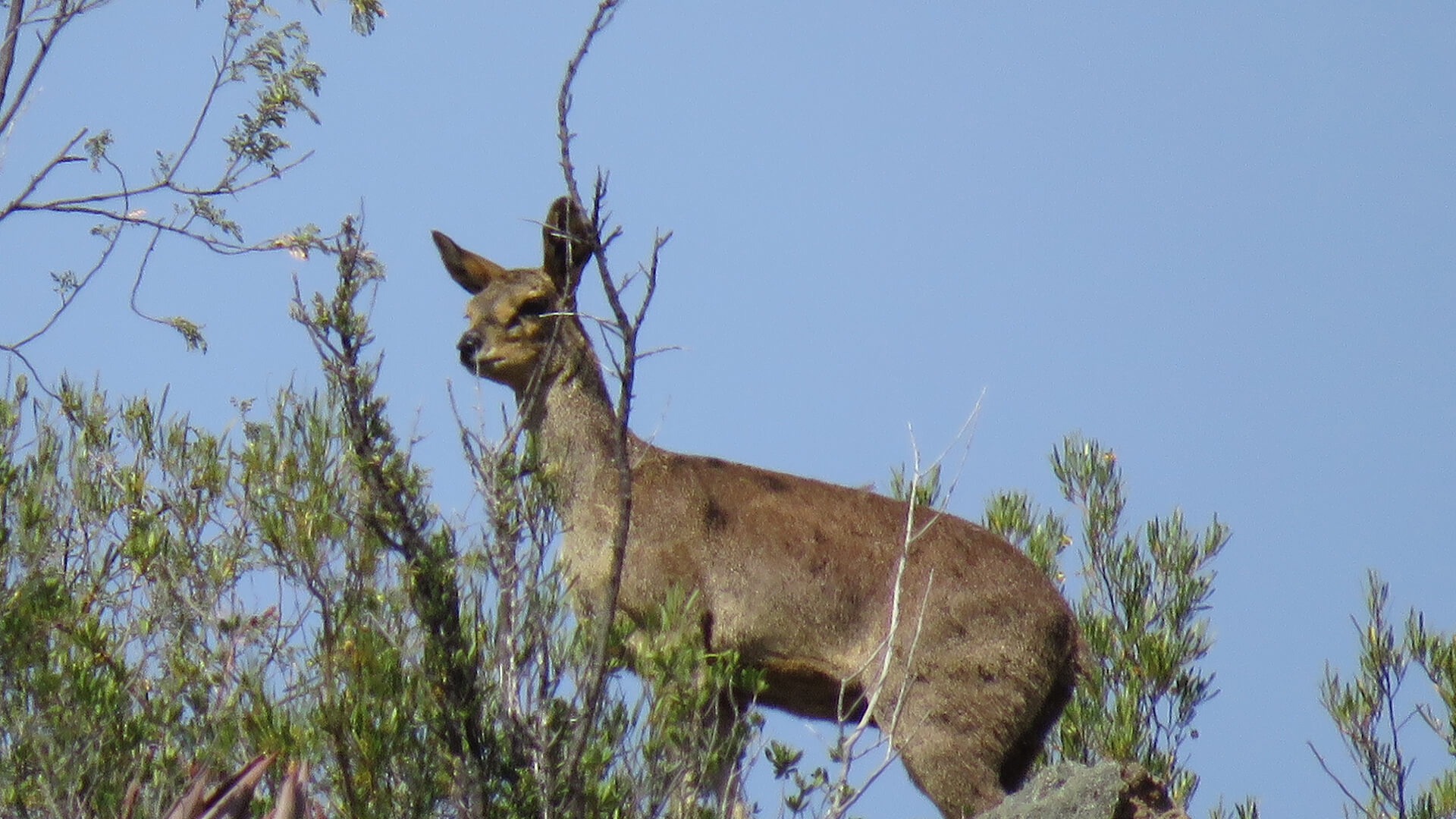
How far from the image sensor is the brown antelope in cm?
927

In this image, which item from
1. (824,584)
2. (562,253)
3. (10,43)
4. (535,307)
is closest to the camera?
(824,584)

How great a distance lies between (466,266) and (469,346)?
83 cm

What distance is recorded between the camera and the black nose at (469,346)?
1039cm

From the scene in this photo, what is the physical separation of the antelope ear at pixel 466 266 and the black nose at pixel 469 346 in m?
0.58

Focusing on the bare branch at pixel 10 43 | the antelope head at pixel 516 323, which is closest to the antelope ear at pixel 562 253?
the antelope head at pixel 516 323

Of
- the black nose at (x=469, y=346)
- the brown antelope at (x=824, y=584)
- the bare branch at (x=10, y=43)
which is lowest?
the brown antelope at (x=824, y=584)

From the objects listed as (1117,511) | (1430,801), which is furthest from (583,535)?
(1430,801)

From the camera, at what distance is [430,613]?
698 centimetres

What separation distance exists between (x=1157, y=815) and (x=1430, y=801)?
178 inches

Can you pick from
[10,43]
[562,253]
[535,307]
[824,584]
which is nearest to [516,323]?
[535,307]

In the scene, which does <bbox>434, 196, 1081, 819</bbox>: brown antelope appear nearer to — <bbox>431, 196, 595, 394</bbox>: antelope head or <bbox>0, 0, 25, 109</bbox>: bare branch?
<bbox>431, 196, 595, 394</bbox>: antelope head

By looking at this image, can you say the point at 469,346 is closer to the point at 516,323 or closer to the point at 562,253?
the point at 516,323

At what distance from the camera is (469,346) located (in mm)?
10398

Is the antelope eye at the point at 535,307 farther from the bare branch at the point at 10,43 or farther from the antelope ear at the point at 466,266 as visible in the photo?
the bare branch at the point at 10,43
